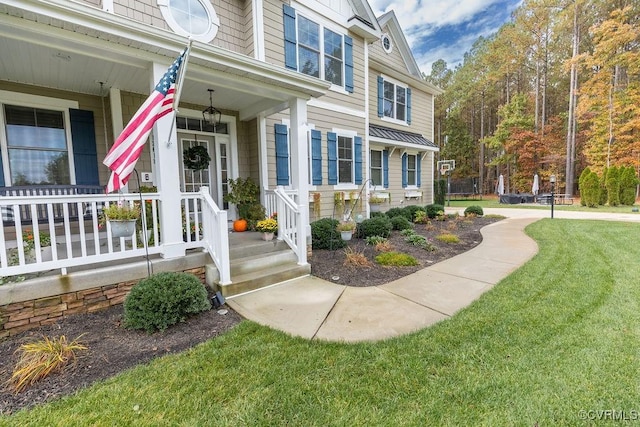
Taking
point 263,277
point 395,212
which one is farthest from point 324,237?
point 395,212

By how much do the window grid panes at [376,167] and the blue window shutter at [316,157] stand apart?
9.10ft

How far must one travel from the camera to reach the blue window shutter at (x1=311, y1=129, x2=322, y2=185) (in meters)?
7.29

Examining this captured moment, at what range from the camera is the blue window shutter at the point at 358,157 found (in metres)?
8.30

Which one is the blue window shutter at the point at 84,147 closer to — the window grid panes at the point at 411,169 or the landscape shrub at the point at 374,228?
the landscape shrub at the point at 374,228

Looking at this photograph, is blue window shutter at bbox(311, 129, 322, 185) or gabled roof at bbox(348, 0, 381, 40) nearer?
blue window shutter at bbox(311, 129, 322, 185)

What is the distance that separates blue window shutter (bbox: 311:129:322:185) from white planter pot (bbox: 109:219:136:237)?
451cm

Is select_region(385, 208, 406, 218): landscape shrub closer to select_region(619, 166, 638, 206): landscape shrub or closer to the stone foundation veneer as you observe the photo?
the stone foundation veneer

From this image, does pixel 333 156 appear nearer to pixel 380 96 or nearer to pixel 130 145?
pixel 380 96

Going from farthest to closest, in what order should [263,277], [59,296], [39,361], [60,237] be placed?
[60,237], [263,277], [59,296], [39,361]

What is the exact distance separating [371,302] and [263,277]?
1.56 meters

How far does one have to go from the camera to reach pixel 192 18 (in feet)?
18.3

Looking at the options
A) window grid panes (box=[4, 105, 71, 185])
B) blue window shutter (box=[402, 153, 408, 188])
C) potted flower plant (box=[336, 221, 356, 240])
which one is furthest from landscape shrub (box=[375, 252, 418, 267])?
blue window shutter (box=[402, 153, 408, 188])

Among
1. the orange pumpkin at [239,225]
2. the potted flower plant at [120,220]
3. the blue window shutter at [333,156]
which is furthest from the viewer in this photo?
the blue window shutter at [333,156]

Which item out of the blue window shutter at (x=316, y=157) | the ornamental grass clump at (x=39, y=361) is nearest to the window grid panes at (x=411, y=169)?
the blue window shutter at (x=316, y=157)
